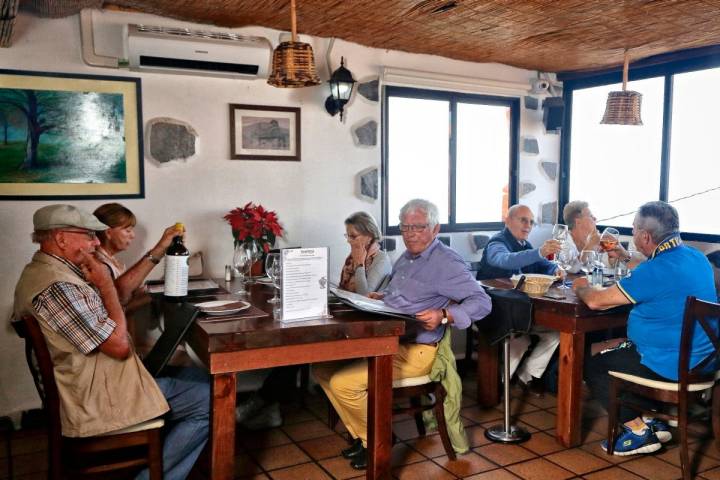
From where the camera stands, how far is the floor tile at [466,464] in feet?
9.03

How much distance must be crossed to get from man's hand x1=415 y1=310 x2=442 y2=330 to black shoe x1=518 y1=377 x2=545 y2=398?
1442 mm

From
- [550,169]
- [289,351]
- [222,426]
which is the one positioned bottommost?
[222,426]

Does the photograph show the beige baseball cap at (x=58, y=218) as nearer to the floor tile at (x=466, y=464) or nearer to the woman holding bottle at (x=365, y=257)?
the woman holding bottle at (x=365, y=257)

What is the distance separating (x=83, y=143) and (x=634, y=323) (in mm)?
2853

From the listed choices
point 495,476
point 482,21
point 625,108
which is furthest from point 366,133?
point 495,476

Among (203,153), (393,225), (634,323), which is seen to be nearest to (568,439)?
(634,323)

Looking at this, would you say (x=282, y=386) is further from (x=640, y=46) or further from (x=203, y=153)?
(x=640, y=46)

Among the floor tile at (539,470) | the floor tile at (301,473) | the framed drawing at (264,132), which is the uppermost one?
the framed drawing at (264,132)

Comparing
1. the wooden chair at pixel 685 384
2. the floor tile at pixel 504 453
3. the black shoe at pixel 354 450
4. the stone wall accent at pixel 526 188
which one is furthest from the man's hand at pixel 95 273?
the stone wall accent at pixel 526 188

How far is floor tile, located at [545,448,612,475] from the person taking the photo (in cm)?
278

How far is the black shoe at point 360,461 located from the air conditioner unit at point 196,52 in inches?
83.0

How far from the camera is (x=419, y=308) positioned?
2.74m

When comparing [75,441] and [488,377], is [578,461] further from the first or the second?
[75,441]

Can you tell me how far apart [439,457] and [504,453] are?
0.31 metres
